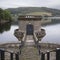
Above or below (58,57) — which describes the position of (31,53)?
below

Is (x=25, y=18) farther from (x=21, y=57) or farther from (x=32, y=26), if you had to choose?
(x=21, y=57)

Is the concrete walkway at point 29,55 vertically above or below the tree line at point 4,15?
above

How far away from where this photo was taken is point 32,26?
72.6ft

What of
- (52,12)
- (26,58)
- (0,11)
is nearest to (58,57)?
(26,58)

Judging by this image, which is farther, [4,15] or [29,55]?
[4,15]

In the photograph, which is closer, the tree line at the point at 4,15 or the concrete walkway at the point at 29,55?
the concrete walkway at the point at 29,55

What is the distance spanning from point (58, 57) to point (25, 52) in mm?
6549

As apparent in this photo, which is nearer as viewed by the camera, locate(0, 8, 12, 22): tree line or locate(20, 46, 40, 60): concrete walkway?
locate(20, 46, 40, 60): concrete walkway

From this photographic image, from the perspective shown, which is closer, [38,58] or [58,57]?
[58,57]

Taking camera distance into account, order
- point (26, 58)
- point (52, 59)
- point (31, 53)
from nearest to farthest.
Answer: point (26, 58) → point (31, 53) → point (52, 59)

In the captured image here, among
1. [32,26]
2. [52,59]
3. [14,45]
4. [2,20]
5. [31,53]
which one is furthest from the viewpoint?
[2,20]

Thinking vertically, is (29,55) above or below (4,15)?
above

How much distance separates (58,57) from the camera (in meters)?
4.65

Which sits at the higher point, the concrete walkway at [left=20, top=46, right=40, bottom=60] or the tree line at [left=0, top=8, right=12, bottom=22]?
the concrete walkway at [left=20, top=46, right=40, bottom=60]
